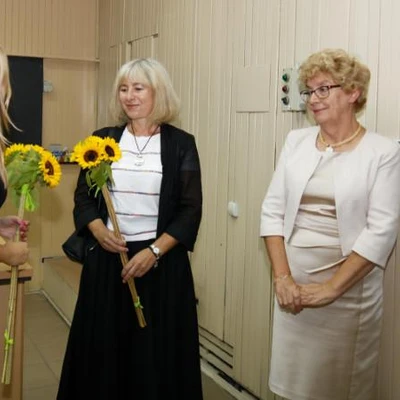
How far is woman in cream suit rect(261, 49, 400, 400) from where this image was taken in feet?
6.40

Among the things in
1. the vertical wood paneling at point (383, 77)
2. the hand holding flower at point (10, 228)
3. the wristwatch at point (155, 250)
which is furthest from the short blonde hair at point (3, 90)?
the vertical wood paneling at point (383, 77)

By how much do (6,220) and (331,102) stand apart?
125 cm

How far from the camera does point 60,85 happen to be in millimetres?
5168

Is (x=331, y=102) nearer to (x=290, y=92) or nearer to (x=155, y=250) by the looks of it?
(x=290, y=92)

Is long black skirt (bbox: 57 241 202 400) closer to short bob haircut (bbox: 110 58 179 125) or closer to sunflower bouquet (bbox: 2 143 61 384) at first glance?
sunflower bouquet (bbox: 2 143 61 384)

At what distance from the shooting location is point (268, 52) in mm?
2908

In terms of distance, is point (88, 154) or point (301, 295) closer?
point (301, 295)

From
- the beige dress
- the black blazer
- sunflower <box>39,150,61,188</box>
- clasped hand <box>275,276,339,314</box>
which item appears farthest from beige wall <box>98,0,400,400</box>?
sunflower <box>39,150,61,188</box>

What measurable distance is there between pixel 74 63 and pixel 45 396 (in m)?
3.15

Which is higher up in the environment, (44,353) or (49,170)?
(49,170)

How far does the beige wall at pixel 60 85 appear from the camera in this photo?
4.96 meters

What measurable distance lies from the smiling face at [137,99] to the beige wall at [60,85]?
2796mm

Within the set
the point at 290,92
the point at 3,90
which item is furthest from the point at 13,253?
the point at 290,92

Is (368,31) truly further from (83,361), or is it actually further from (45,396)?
(45,396)
